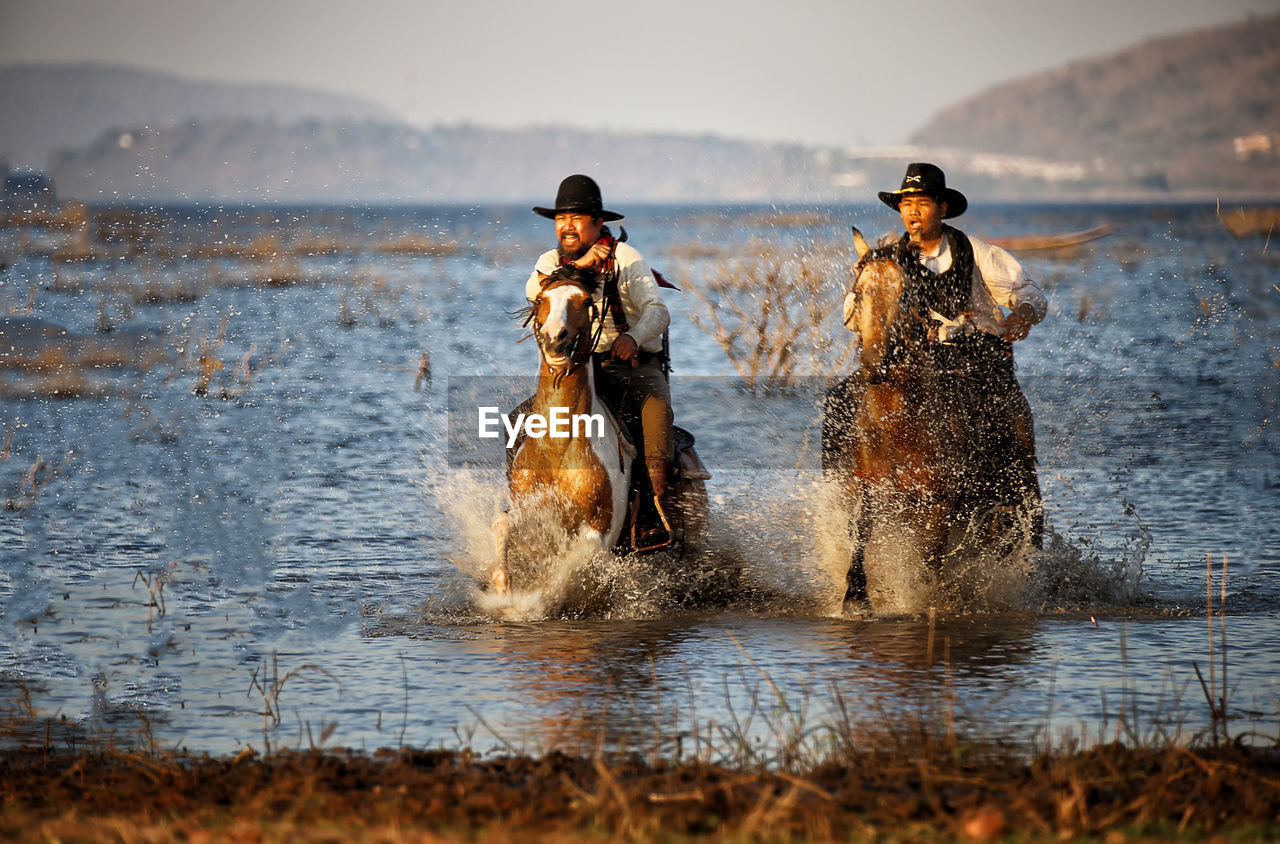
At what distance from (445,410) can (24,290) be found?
1532cm

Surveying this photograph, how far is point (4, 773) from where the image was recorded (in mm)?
5746

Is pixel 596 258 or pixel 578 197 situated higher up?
pixel 578 197

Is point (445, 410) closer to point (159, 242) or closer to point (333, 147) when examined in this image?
point (159, 242)

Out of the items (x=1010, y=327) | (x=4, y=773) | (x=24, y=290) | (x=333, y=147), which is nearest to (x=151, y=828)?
(x=4, y=773)

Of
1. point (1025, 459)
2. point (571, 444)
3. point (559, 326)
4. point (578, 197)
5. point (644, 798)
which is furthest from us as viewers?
point (1025, 459)

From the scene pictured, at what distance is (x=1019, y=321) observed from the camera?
886 cm

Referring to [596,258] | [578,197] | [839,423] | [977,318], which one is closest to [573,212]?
[578,197]

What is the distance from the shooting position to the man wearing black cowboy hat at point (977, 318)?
8625 mm

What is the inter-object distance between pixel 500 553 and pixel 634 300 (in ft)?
5.81

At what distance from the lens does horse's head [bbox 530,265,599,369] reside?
7.90 m

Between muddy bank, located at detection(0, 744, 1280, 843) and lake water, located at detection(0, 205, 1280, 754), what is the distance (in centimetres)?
41

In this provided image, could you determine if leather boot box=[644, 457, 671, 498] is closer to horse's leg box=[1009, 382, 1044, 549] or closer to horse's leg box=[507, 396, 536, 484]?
horse's leg box=[507, 396, 536, 484]

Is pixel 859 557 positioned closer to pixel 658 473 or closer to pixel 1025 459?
pixel 1025 459

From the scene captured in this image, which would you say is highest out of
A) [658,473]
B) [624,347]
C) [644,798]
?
[624,347]
